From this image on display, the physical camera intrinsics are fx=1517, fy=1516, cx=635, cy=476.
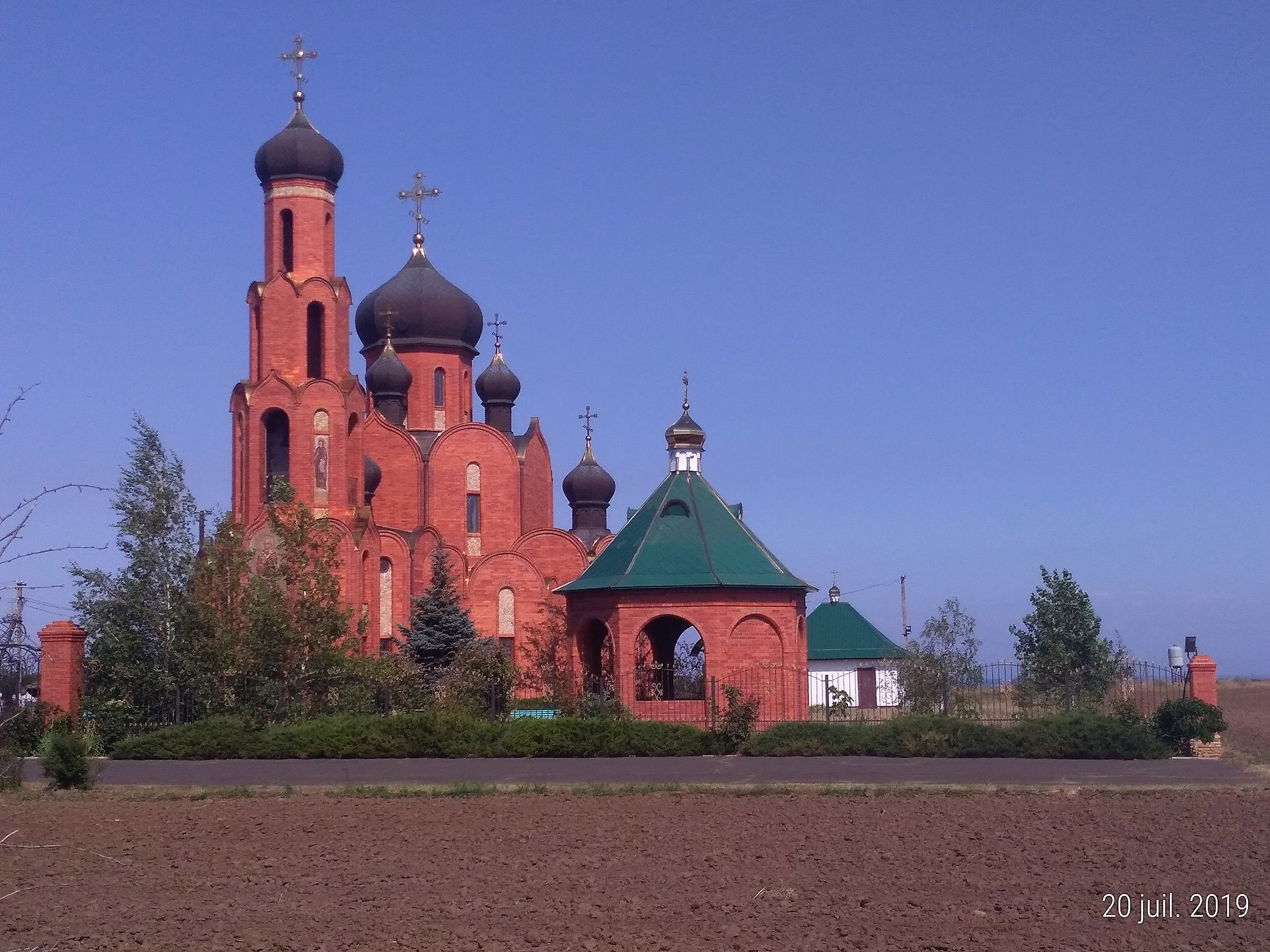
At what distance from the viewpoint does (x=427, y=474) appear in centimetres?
4016

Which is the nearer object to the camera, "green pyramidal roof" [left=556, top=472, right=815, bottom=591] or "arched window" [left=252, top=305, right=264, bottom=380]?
"green pyramidal roof" [left=556, top=472, right=815, bottom=591]

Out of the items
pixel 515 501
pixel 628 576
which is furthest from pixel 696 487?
pixel 515 501

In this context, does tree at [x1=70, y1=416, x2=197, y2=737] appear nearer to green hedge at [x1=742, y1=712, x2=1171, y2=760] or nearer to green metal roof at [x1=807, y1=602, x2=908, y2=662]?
green hedge at [x1=742, y1=712, x2=1171, y2=760]

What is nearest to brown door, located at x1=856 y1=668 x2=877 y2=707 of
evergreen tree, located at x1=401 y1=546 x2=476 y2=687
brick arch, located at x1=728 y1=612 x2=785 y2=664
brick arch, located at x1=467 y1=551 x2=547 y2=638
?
brick arch, located at x1=467 y1=551 x2=547 y2=638

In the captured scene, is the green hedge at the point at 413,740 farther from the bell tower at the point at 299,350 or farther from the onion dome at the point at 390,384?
the onion dome at the point at 390,384

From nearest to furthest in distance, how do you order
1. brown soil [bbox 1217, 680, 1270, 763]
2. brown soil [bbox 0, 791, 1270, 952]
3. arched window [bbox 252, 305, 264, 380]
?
1. brown soil [bbox 0, 791, 1270, 952]
2. brown soil [bbox 1217, 680, 1270, 763]
3. arched window [bbox 252, 305, 264, 380]

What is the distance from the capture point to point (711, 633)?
2875 centimetres

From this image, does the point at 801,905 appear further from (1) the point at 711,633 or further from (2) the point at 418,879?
(1) the point at 711,633

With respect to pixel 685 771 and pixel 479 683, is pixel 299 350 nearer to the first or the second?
pixel 479 683

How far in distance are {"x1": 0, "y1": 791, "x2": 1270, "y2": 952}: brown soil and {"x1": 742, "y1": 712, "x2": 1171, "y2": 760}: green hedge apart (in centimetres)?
437

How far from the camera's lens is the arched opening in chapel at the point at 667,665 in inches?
1126

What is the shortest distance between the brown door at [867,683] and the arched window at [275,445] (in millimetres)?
18625

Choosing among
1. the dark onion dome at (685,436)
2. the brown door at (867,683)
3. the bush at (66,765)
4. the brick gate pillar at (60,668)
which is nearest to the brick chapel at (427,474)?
the dark onion dome at (685,436)

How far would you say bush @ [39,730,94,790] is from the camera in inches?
747
